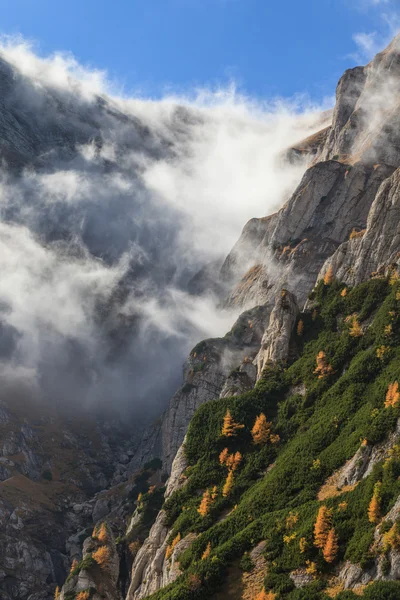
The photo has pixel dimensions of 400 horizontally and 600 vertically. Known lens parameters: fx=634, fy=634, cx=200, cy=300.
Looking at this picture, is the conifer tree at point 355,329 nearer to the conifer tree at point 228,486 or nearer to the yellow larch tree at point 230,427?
the yellow larch tree at point 230,427

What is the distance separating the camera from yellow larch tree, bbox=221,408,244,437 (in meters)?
91.6

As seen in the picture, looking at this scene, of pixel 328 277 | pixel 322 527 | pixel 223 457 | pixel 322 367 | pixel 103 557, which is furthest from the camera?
pixel 328 277

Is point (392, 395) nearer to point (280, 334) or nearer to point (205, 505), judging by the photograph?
point (205, 505)

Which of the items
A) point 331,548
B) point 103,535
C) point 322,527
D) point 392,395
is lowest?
point 331,548

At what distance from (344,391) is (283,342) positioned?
21.9 metres

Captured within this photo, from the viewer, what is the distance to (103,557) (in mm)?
98500

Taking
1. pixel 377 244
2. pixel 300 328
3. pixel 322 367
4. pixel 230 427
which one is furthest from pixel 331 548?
pixel 377 244

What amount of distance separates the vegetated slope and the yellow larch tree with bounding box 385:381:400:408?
8.9 inches

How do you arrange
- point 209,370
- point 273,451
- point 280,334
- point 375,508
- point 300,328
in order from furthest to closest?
A: point 209,370, point 280,334, point 300,328, point 273,451, point 375,508

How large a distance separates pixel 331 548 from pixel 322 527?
2553 millimetres

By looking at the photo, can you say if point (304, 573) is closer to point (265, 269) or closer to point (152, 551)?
point (152, 551)

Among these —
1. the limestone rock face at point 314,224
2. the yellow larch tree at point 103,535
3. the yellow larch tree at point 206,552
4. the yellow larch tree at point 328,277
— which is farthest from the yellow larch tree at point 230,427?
the limestone rock face at point 314,224

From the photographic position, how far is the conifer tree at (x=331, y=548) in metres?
57.2

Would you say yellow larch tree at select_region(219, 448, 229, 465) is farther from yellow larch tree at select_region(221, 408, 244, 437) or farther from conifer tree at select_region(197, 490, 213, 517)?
conifer tree at select_region(197, 490, 213, 517)
